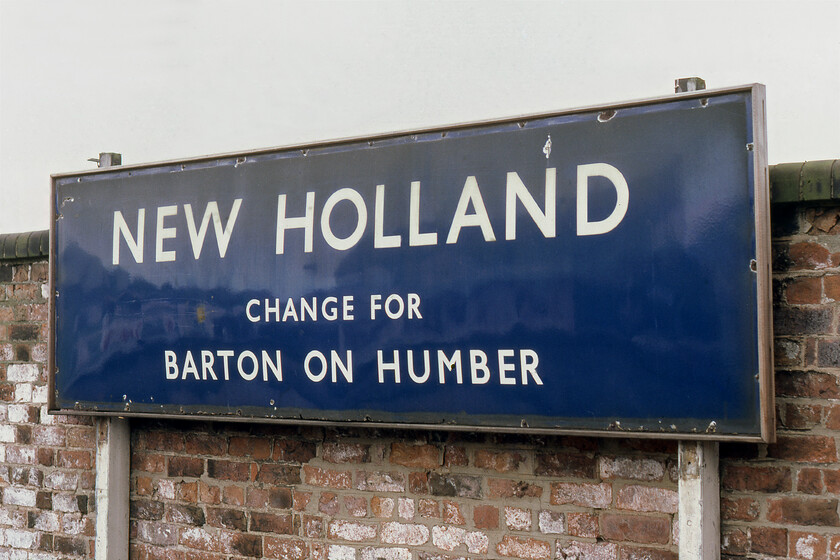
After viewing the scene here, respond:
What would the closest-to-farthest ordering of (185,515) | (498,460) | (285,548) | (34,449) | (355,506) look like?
1. (498,460)
2. (355,506)
3. (285,548)
4. (185,515)
5. (34,449)

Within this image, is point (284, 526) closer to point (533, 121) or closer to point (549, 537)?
point (549, 537)

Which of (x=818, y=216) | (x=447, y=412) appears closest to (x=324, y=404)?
(x=447, y=412)

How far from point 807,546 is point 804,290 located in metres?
0.66

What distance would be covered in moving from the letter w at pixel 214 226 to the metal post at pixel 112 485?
578 mm

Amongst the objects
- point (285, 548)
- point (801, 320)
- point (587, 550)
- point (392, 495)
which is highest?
point (801, 320)

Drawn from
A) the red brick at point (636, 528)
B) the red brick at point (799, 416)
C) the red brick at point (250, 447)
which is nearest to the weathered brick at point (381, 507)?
the red brick at point (250, 447)

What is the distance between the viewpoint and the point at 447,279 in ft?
8.57

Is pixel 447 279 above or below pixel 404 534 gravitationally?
above

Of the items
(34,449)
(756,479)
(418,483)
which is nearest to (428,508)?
(418,483)

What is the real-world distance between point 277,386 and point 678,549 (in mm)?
1326

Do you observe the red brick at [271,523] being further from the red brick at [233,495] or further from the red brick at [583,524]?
the red brick at [583,524]

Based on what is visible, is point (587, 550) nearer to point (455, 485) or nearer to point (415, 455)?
point (455, 485)

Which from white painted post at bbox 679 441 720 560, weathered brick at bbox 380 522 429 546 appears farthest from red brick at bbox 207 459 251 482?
white painted post at bbox 679 441 720 560

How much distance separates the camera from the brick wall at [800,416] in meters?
→ 2.26
